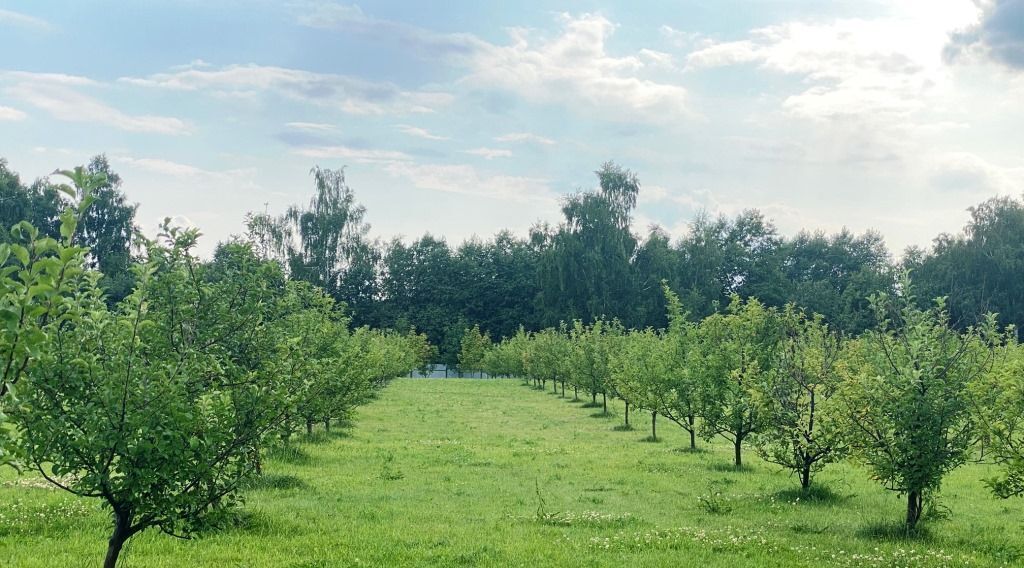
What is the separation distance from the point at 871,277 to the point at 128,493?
89.2 metres

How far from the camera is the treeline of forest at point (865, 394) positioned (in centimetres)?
1170

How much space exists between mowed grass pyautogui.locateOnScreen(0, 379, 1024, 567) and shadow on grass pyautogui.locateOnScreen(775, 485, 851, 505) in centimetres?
6

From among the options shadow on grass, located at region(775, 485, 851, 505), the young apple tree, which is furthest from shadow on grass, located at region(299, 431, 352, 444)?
the young apple tree

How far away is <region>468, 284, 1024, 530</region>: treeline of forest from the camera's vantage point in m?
11.7

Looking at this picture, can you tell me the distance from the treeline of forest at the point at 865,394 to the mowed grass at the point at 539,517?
943 mm

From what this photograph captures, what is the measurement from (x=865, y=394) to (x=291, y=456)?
15199 mm

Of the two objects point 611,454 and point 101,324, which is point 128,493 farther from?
point 611,454

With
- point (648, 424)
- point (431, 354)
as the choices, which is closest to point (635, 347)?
point (648, 424)

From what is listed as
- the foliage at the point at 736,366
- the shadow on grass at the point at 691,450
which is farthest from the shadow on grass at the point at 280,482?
the shadow on grass at the point at 691,450

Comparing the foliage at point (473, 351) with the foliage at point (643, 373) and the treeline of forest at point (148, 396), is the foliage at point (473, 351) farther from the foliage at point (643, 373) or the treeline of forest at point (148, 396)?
the treeline of forest at point (148, 396)

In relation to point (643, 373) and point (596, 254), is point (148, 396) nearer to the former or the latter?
point (643, 373)

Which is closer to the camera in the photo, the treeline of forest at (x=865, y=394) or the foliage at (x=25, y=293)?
the foliage at (x=25, y=293)

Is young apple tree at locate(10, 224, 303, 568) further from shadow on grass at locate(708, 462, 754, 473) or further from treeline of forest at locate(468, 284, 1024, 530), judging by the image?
shadow on grass at locate(708, 462, 754, 473)

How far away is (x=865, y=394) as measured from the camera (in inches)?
491
